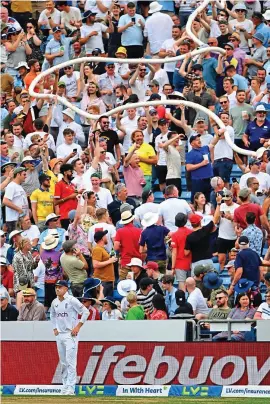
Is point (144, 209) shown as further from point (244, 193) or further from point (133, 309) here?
point (133, 309)

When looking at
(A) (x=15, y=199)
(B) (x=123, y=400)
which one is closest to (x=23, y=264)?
(A) (x=15, y=199)

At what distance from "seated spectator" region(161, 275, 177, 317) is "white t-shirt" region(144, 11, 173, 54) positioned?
922 centimetres

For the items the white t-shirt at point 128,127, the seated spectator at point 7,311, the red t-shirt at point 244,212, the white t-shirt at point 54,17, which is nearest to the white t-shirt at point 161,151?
the white t-shirt at point 128,127

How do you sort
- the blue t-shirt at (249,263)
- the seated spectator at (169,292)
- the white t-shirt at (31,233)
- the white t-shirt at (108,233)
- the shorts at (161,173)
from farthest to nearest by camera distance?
the shorts at (161,173) < the white t-shirt at (31,233) < the white t-shirt at (108,233) < the seated spectator at (169,292) < the blue t-shirt at (249,263)

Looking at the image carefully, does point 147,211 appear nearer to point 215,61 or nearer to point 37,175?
point 37,175

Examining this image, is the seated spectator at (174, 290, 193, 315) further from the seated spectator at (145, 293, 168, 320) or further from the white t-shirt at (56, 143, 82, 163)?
the white t-shirt at (56, 143, 82, 163)

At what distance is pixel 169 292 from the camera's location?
76.5 feet

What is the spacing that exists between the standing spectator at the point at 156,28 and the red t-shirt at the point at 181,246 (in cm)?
835

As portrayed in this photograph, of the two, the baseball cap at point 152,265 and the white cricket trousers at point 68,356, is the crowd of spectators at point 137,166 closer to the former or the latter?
the baseball cap at point 152,265

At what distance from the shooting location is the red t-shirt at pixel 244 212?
79.0 feet

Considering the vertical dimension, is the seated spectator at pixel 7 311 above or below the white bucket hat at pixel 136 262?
below

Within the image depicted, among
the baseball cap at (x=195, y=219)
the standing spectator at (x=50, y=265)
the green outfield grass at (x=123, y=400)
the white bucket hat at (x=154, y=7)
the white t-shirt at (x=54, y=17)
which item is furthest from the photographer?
the white t-shirt at (x=54, y=17)

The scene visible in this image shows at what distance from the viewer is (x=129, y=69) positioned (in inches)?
1204

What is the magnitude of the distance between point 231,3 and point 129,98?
16.4ft
